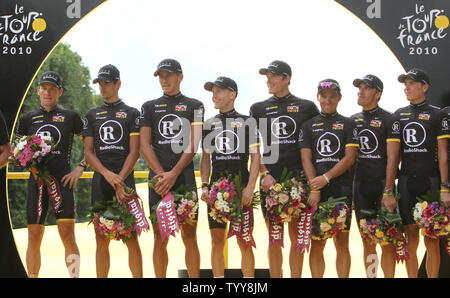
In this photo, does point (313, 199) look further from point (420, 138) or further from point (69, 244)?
point (69, 244)

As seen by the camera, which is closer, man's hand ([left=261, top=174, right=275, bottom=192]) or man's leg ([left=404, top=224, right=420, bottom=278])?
man's hand ([left=261, top=174, right=275, bottom=192])

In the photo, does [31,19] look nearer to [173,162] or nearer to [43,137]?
[43,137]

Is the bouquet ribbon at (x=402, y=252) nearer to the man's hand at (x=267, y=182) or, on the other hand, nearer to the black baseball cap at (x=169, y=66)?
the man's hand at (x=267, y=182)

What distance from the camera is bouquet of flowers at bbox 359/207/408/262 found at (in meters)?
5.43

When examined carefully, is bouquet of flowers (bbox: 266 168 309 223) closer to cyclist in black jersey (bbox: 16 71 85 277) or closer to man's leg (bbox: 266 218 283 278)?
man's leg (bbox: 266 218 283 278)

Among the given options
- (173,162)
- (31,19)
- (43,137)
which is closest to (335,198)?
(173,162)

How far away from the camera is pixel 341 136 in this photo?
5512 millimetres

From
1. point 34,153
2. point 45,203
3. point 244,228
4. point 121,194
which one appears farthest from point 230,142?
point 45,203

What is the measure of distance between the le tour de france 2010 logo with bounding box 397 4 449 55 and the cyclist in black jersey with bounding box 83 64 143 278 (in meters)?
3.41

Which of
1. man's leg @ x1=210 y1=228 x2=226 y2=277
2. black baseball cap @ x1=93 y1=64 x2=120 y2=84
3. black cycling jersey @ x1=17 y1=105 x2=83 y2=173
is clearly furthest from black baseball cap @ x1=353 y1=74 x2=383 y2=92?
black cycling jersey @ x1=17 y1=105 x2=83 y2=173

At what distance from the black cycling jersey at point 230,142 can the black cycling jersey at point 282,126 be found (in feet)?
0.61

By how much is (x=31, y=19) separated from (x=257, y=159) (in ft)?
11.4

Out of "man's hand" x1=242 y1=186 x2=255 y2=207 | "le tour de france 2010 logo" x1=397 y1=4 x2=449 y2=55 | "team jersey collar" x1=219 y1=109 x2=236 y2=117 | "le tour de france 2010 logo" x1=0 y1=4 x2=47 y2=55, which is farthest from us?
"le tour de france 2010 logo" x1=0 y1=4 x2=47 y2=55

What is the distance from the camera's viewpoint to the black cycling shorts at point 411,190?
5.58 m
